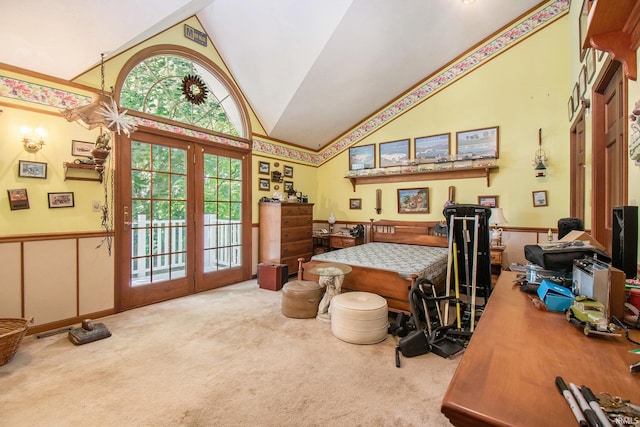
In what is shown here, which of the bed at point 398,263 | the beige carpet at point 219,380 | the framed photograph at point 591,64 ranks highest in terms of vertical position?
the framed photograph at point 591,64

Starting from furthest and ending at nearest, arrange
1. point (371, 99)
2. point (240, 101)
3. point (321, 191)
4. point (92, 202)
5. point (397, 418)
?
point (321, 191) → point (371, 99) → point (240, 101) → point (92, 202) → point (397, 418)

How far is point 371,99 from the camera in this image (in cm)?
550

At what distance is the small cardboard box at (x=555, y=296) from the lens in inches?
50.3

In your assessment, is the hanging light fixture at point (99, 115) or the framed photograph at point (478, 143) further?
the framed photograph at point (478, 143)

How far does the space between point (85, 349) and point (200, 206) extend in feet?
7.67

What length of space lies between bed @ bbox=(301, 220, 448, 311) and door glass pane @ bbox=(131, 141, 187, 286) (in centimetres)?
199

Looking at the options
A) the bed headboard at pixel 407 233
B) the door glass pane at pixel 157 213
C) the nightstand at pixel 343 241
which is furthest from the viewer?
the nightstand at pixel 343 241

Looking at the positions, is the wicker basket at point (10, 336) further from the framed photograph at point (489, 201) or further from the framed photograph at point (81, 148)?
the framed photograph at point (489, 201)

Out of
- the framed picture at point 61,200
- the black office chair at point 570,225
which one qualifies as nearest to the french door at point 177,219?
the framed picture at point 61,200

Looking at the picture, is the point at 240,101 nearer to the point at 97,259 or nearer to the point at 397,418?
the point at 97,259

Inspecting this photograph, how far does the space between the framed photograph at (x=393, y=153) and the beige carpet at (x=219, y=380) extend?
3.60m

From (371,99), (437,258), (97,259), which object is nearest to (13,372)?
(97,259)

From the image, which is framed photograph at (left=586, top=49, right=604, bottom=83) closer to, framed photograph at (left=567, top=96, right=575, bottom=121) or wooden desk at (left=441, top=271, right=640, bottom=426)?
framed photograph at (left=567, top=96, right=575, bottom=121)

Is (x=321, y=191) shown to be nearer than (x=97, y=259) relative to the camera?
No
